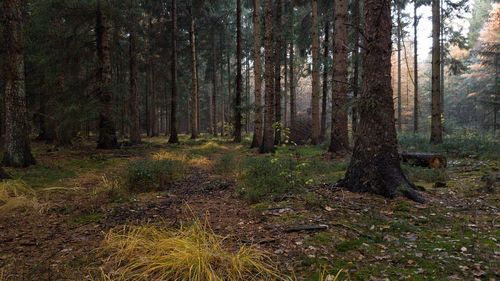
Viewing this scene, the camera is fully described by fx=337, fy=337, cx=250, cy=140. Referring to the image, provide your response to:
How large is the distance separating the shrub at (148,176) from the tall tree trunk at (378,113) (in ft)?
13.9

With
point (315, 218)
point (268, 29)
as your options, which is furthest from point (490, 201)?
point (268, 29)

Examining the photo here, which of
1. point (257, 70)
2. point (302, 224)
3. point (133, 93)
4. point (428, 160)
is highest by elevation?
point (257, 70)

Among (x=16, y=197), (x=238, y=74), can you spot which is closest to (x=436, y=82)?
(x=238, y=74)

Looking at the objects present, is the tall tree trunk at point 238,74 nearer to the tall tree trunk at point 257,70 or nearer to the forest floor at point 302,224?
the tall tree trunk at point 257,70

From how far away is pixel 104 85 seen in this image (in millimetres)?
13609

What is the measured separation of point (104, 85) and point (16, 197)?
8333mm

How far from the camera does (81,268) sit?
343 cm

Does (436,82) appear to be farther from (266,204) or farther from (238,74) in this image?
(266,204)

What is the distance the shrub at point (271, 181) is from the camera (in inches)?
A: 237

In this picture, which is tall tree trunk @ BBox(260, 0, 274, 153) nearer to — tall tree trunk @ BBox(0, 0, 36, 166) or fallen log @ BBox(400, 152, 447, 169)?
fallen log @ BBox(400, 152, 447, 169)

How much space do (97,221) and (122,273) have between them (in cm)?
226

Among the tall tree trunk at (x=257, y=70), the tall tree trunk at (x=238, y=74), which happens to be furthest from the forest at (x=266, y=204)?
the tall tree trunk at (x=238, y=74)

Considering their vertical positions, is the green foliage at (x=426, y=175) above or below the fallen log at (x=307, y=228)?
above

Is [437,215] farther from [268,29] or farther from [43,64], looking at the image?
[43,64]
